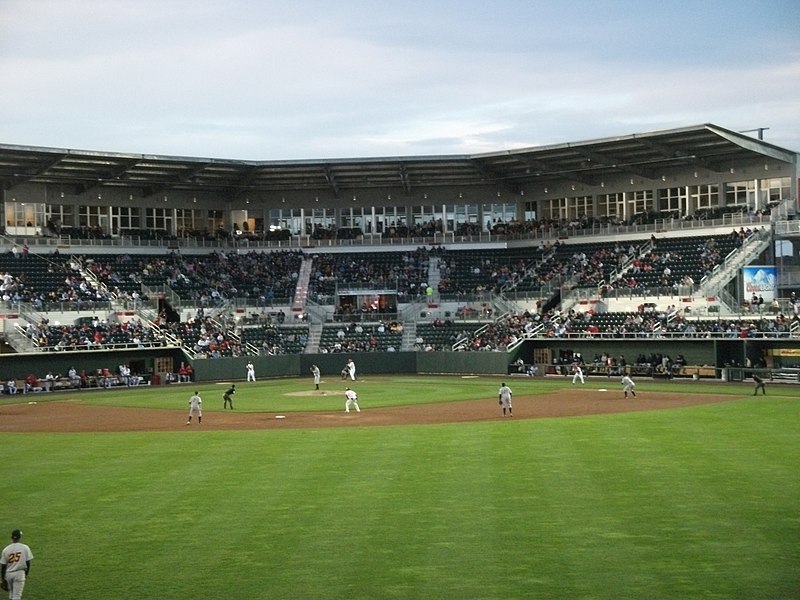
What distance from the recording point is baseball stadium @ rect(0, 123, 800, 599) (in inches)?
755

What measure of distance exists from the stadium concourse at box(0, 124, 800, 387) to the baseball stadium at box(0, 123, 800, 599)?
0.80 ft

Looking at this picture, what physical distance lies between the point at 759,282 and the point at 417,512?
49193 millimetres

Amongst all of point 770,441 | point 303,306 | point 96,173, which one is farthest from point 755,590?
point 96,173

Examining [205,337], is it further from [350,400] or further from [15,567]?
[15,567]

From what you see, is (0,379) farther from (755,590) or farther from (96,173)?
(755,590)

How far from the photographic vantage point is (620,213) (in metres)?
82.9

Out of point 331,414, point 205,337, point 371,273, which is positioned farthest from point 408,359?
point 331,414

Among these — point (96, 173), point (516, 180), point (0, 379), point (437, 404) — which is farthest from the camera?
point (516, 180)

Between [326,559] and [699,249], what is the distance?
5749cm

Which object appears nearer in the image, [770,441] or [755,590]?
[755,590]

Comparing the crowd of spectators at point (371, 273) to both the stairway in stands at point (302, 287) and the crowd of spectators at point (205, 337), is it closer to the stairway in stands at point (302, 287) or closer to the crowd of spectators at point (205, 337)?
the stairway in stands at point (302, 287)

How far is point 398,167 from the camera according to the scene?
84875 millimetres

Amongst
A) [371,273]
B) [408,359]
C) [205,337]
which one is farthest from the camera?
[371,273]

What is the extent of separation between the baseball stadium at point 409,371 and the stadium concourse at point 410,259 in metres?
0.24
